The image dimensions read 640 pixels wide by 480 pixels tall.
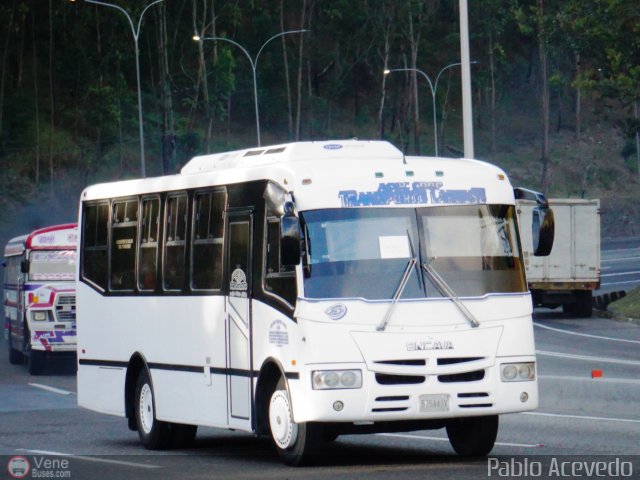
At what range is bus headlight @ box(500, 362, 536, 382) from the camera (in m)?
12.5

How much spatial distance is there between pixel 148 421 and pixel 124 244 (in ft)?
6.95

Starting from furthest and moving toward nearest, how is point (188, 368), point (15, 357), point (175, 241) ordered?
1. point (15, 357)
2. point (175, 241)
3. point (188, 368)

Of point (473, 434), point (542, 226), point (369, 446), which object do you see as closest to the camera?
point (542, 226)

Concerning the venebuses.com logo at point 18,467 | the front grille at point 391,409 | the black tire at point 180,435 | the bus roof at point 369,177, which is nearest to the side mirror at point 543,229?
the bus roof at point 369,177

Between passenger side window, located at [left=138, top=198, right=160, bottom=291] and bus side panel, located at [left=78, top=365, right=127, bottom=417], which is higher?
passenger side window, located at [left=138, top=198, right=160, bottom=291]

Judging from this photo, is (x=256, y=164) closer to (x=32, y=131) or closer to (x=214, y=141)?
(x=32, y=131)

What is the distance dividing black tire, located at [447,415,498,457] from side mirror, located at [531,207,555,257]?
1.55m

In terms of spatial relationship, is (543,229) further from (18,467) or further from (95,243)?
(95,243)

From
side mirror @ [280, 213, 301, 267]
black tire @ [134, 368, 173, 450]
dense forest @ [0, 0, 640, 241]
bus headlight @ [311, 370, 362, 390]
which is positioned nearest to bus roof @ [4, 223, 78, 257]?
black tire @ [134, 368, 173, 450]

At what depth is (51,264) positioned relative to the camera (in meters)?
28.7

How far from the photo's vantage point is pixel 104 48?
81.1m

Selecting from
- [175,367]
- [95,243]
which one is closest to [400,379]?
[175,367]

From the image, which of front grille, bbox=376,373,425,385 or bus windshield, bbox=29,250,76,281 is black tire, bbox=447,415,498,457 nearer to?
front grille, bbox=376,373,425,385

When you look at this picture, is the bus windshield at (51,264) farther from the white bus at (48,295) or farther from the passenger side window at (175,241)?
the passenger side window at (175,241)
